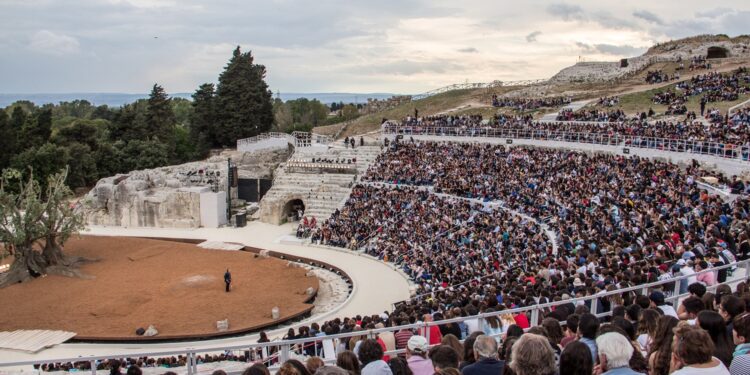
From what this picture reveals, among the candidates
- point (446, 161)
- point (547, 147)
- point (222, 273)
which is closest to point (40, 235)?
point (222, 273)

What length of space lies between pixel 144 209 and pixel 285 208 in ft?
34.6

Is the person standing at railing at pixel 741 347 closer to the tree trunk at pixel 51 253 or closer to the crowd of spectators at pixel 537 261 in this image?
the crowd of spectators at pixel 537 261

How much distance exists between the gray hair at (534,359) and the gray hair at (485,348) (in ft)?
3.50

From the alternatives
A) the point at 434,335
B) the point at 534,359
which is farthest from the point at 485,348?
the point at 434,335

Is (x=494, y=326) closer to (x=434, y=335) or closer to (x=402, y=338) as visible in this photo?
(x=434, y=335)

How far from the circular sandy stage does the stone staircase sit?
8232mm

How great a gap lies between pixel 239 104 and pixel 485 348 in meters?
60.5

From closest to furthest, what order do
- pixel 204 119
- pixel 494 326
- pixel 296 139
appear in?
pixel 494 326, pixel 296 139, pixel 204 119

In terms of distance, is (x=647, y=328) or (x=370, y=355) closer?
(x=370, y=355)

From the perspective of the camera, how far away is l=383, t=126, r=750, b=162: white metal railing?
28720mm

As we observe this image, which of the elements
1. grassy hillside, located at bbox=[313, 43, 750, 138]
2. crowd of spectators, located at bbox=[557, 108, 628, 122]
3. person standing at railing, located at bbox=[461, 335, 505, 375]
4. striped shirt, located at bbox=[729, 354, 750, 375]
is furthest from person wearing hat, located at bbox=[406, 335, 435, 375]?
grassy hillside, located at bbox=[313, 43, 750, 138]

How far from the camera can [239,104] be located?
63.9 meters

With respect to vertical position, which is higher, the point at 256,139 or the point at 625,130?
the point at 625,130

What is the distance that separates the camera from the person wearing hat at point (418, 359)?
6.93m
